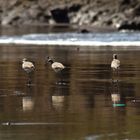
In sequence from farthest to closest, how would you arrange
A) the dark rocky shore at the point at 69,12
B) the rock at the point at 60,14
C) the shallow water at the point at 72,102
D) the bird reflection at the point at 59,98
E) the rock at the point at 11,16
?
the rock at the point at 60,14, the rock at the point at 11,16, the dark rocky shore at the point at 69,12, the bird reflection at the point at 59,98, the shallow water at the point at 72,102

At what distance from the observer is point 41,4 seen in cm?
12812

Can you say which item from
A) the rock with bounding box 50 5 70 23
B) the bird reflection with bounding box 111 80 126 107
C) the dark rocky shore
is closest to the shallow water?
the bird reflection with bounding box 111 80 126 107

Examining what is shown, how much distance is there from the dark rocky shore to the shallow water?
59.1 m

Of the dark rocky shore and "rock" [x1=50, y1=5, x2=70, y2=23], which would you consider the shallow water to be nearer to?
the dark rocky shore

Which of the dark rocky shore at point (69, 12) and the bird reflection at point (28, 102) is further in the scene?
the dark rocky shore at point (69, 12)

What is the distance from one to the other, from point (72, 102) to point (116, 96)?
199cm

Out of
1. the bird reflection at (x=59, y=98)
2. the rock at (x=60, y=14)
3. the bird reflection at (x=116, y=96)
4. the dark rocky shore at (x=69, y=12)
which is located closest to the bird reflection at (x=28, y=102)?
the bird reflection at (x=59, y=98)

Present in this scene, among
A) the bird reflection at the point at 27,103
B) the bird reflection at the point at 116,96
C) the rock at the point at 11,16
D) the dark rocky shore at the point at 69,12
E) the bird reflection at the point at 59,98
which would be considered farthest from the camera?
the rock at the point at 11,16

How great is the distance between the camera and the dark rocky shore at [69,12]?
10106 cm

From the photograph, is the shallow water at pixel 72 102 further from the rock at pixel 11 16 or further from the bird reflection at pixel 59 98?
the rock at pixel 11 16

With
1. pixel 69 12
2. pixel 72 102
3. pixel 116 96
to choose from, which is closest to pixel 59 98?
pixel 72 102

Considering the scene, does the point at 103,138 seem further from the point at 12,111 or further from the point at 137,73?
the point at 137,73

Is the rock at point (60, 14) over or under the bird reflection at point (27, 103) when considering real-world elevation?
over

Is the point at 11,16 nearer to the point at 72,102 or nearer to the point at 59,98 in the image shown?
the point at 59,98
